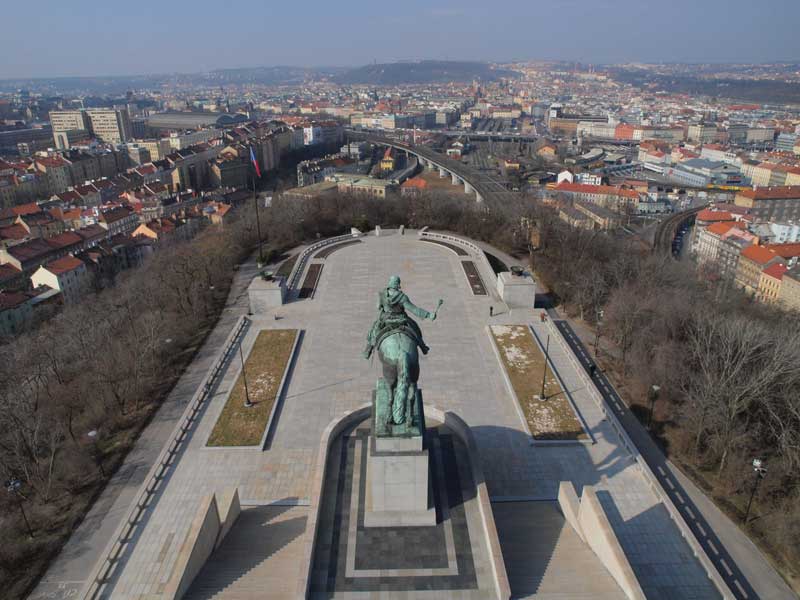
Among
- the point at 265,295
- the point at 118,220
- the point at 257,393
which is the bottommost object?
the point at 118,220

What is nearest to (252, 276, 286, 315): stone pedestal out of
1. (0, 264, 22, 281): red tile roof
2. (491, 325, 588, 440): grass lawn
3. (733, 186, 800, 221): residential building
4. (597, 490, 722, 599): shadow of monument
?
(491, 325, 588, 440): grass lawn

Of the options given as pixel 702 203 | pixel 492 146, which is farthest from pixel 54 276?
pixel 492 146

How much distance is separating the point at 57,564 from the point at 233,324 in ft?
61.6

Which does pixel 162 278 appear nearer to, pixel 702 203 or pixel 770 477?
pixel 770 477

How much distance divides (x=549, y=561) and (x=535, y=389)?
1156cm

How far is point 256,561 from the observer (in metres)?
14.7

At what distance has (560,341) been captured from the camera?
30.1m

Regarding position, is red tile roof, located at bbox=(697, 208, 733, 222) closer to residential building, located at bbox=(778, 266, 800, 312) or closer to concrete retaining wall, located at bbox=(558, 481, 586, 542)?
residential building, located at bbox=(778, 266, 800, 312)

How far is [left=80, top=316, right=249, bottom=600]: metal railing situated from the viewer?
1565 cm

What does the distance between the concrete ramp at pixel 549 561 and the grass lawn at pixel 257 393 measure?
35.5ft

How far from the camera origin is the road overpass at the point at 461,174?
78750 mm

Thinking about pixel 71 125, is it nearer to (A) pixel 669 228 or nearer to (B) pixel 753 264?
(A) pixel 669 228

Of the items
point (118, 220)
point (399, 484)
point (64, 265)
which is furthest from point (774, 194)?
point (118, 220)

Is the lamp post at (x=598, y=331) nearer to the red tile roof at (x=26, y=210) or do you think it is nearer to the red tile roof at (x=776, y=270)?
the red tile roof at (x=776, y=270)
